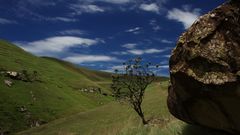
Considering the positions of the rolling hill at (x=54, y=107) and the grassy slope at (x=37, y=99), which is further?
the grassy slope at (x=37, y=99)

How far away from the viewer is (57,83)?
582 feet

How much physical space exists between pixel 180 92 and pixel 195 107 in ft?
2.27

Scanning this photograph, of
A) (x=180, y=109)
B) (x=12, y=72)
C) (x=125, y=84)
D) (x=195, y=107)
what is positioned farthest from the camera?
(x=12, y=72)

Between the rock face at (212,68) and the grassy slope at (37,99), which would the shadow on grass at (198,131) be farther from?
the grassy slope at (37,99)

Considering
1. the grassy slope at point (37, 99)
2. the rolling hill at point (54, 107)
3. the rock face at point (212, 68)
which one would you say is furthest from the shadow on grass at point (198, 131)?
the grassy slope at point (37, 99)

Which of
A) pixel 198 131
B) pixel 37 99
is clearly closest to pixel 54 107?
pixel 37 99

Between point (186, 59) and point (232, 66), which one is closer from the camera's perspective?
point (232, 66)

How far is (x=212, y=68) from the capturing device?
12.6m

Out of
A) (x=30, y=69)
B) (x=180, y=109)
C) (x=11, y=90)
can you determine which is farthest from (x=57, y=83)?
(x=180, y=109)

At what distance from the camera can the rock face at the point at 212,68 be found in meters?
12.3

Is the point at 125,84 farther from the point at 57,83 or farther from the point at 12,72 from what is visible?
the point at 57,83

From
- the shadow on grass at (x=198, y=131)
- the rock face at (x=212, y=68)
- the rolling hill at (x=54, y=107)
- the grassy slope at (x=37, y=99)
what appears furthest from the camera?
the grassy slope at (x=37, y=99)

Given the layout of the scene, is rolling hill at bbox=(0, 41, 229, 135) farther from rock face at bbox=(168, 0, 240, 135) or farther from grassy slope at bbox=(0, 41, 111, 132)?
rock face at bbox=(168, 0, 240, 135)

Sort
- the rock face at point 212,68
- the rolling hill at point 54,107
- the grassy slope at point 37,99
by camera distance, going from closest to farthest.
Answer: the rock face at point 212,68 < the rolling hill at point 54,107 < the grassy slope at point 37,99
